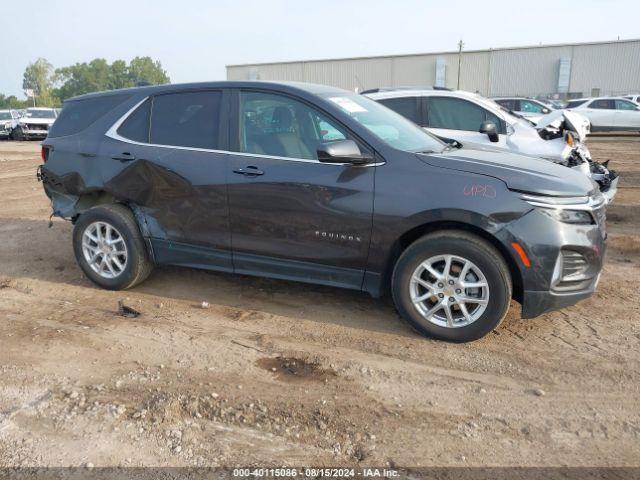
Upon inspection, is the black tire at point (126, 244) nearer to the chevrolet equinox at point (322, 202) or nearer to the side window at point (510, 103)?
the chevrolet equinox at point (322, 202)

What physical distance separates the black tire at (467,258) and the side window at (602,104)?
889 inches

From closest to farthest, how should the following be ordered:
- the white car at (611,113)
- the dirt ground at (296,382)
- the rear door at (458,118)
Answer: the dirt ground at (296,382) → the rear door at (458,118) → the white car at (611,113)

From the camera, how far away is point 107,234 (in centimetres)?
513

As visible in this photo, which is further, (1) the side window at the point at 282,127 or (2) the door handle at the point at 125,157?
(2) the door handle at the point at 125,157

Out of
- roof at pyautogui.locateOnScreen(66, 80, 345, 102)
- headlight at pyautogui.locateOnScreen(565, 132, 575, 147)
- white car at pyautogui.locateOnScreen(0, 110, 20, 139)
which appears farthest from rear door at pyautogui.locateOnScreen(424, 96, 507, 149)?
white car at pyautogui.locateOnScreen(0, 110, 20, 139)

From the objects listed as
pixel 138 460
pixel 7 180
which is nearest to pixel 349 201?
pixel 138 460

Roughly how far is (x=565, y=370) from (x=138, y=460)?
268 centimetres

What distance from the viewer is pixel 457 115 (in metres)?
8.52

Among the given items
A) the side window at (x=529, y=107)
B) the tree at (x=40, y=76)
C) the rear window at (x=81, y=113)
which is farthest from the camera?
the tree at (x=40, y=76)

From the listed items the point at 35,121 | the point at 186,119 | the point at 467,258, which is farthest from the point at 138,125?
the point at 35,121

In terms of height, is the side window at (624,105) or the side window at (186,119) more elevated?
the side window at (624,105)

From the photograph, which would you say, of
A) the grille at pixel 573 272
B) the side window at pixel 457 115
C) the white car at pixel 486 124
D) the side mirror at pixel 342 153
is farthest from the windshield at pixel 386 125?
the side window at pixel 457 115

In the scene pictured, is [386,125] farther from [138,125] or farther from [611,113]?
[611,113]

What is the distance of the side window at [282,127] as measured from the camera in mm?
4324
